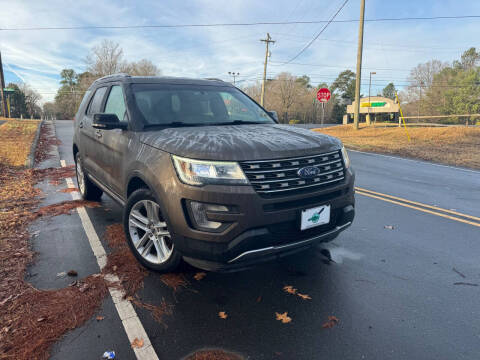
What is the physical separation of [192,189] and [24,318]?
164 cm

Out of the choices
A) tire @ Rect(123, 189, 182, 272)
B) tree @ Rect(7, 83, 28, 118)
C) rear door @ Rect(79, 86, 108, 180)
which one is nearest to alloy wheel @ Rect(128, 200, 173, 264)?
tire @ Rect(123, 189, 182, 272)

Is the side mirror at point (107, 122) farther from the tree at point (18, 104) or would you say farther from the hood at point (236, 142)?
the tree at point (18, 104)

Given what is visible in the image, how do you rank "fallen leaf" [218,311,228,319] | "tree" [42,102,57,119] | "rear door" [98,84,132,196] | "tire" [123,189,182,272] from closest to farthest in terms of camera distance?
"fallen leaf" [218,311,228,319] → "tire" [123,189,182,272] → "rear door" [98,84,132,196] → "tree" [42,102,57,119]

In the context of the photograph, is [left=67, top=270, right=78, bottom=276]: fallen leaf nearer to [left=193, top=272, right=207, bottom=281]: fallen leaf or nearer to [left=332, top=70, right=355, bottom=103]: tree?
[left=193, top=272, right=207, bottom=281]: fallen leaf

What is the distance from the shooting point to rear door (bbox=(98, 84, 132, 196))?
141 inches

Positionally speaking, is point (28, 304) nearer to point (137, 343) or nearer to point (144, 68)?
point (137, 343)

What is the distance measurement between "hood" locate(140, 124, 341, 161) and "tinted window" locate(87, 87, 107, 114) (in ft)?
6.12

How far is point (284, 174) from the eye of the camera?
2680 mm

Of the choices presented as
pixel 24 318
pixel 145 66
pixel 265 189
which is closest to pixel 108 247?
pixel 24 318

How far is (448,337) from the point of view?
7.91 ft

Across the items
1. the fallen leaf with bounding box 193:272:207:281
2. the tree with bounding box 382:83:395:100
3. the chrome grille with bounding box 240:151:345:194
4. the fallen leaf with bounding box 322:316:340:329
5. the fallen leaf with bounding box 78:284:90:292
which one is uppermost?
the tree with bounding box 382:83:395:100

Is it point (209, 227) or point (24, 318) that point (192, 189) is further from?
point (24, 318)

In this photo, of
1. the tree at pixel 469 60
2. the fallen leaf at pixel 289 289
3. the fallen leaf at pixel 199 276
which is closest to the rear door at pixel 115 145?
the fallen leaf at pixel 199 276

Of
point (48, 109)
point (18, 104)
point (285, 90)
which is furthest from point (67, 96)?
point (285, 90)
